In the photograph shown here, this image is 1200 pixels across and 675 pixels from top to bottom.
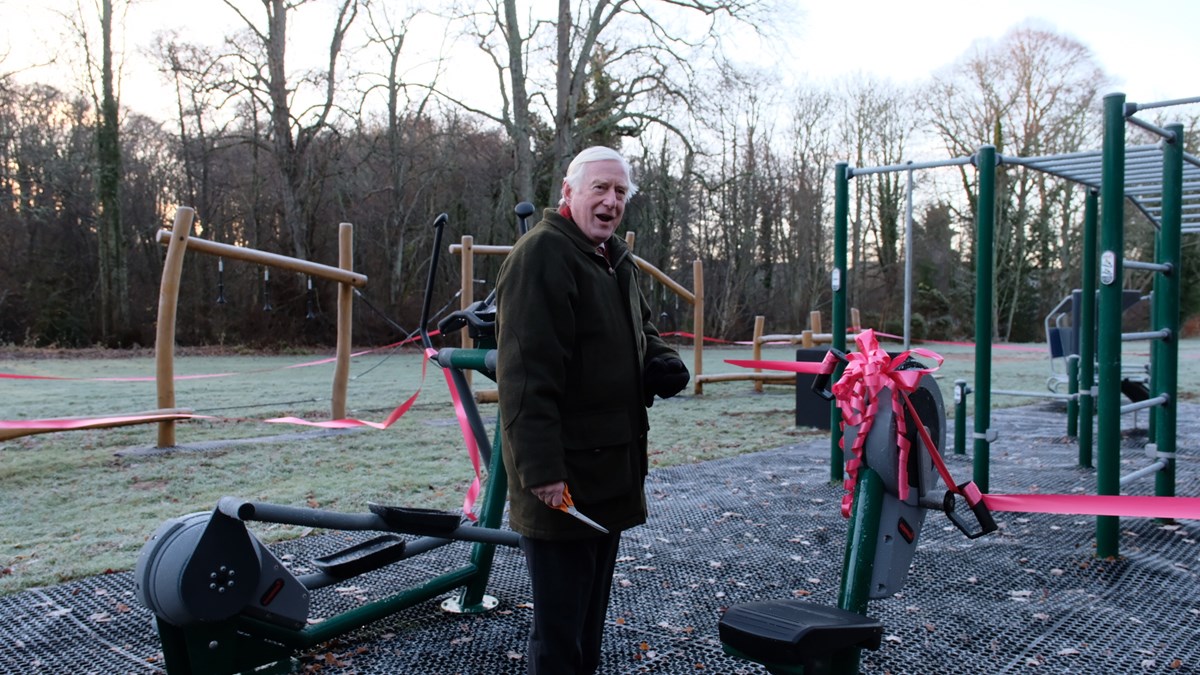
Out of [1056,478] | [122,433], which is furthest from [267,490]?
[1056,478]

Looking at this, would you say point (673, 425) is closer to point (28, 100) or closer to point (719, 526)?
point (719, 526)

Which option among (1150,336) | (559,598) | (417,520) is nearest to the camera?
(559,598)

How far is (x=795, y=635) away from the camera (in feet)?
5.20

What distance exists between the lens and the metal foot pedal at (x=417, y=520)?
236 centimetres

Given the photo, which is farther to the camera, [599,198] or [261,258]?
[261,258]

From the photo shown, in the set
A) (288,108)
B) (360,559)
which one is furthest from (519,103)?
(360,559)

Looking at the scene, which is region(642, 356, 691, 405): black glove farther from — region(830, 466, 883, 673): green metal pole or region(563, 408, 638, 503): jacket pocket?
region(830, 466, 883, 673): green metal pole

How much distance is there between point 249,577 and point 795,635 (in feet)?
4.44

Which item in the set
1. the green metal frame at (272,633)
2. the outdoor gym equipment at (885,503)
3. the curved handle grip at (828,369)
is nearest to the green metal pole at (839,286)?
the green metal frame at (272,633)

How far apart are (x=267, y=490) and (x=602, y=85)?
2144 centimetres

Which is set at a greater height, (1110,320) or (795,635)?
(1110,320)

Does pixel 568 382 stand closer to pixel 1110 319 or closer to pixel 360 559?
pixel 360 559

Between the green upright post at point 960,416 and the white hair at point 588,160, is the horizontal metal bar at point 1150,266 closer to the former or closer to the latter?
the green upright post at point 960,416

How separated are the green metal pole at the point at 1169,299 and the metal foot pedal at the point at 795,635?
3.16 meters
